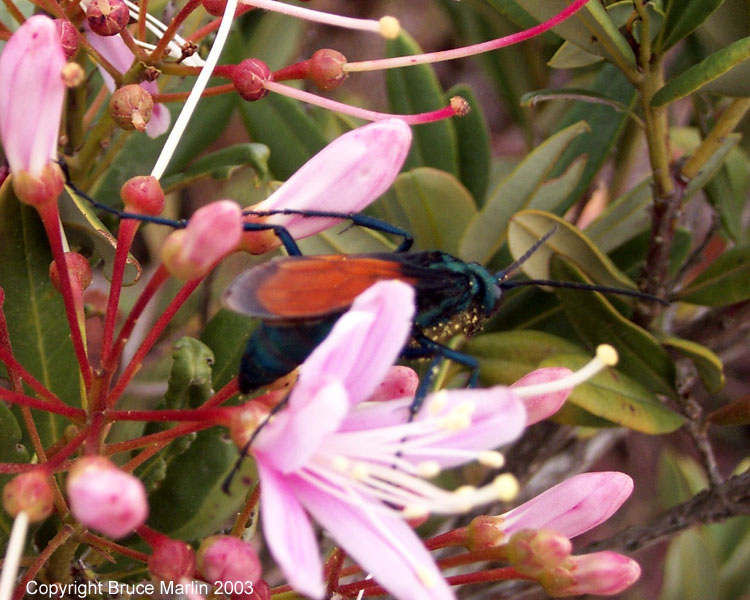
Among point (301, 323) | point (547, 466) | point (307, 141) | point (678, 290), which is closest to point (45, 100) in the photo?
point (301, 323)

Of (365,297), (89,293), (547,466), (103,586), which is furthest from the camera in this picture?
(547,466)

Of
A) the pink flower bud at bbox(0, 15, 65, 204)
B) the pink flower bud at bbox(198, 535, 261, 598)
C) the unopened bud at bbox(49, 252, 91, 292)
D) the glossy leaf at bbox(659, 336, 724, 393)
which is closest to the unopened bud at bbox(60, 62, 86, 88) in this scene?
the pink flower bud at bbox(0, 15, 65, 204)

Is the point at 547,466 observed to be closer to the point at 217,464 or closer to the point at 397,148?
the point at 217,464

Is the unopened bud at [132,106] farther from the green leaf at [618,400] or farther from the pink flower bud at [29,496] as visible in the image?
the green leaf at [618,400]

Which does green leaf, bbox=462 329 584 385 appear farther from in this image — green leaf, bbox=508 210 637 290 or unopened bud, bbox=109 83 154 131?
unopened bud, bbox=109 83 154 131

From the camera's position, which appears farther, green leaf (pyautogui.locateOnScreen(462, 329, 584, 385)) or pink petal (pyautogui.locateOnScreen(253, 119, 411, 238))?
green leaf (pyautogui.locateOnScreen(462, 329, 584, 385))

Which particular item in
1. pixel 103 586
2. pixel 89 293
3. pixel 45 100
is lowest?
pixel 103 586

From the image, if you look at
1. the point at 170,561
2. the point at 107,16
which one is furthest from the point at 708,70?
the point at 170,561

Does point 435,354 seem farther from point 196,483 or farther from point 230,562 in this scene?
point 196,483
